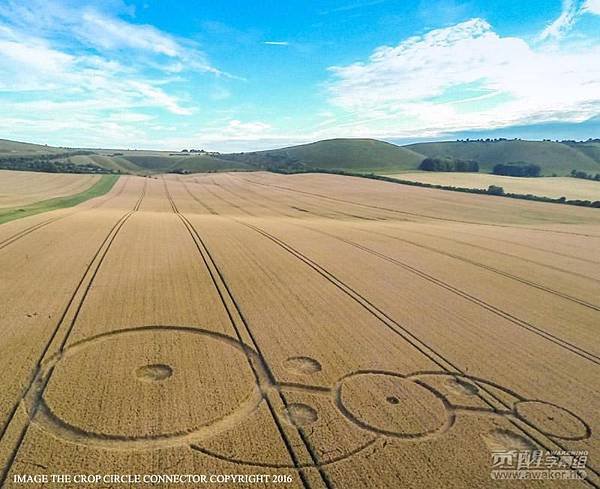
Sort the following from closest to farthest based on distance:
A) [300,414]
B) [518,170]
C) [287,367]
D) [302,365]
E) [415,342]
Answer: [300,414] < [287,367] < [302,365] < [415,342] < [518,170]

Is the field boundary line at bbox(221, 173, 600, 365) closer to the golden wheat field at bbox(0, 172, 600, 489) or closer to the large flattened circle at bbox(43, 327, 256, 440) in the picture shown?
the golden wheat field at bbox(0, 172, 600, 489)

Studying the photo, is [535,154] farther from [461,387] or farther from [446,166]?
[461,387]

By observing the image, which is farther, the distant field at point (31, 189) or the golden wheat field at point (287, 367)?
the distant field at point (31, 189)

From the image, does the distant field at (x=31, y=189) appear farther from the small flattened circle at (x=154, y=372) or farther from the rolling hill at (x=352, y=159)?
the rolling hill at (x=352, y=159)

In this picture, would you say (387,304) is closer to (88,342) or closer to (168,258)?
(88,342)

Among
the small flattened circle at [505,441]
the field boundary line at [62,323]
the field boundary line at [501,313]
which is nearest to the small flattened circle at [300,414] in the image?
the small flattened circle at [505,441]

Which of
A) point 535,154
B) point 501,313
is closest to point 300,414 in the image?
point 501,313
